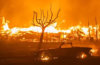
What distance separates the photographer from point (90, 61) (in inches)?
500

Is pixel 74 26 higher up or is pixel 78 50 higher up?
pixel 74 26

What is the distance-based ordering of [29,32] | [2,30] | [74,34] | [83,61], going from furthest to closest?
[74,34] → [29,32] → [2,30] → [83,61]

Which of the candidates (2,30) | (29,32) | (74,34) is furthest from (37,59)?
(74,34)

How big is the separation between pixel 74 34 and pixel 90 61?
97.0 m

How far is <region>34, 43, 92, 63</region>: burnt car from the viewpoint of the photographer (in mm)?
12610

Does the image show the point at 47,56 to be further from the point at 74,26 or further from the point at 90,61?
the point at 74,26

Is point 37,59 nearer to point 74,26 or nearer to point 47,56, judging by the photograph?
point 47,56

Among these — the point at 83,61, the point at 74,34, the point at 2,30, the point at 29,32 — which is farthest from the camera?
the point at 74,34

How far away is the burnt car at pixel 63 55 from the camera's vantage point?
41.4 ft

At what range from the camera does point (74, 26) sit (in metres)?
111

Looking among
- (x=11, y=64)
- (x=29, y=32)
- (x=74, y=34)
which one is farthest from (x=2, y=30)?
(x=11, y=64)

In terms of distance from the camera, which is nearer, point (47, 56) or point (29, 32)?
point (47, 56)

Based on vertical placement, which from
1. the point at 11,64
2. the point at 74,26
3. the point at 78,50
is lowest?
the point at 11,64

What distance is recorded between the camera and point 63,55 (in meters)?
12.6
